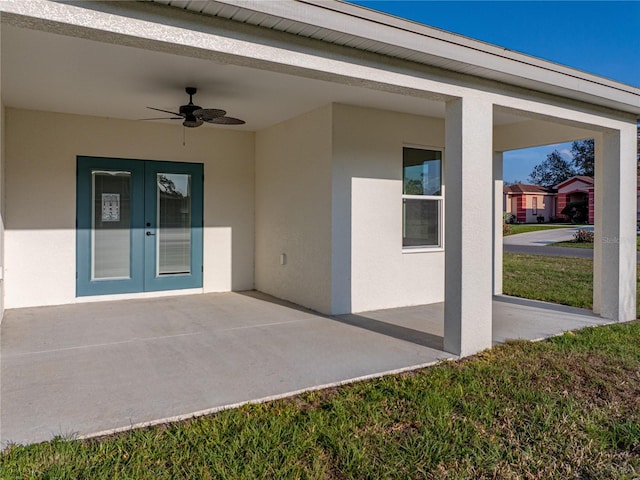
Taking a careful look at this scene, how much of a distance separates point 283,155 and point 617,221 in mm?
4704

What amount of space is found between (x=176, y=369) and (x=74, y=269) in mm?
3726

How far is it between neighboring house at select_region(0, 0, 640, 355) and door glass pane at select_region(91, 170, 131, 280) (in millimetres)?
30

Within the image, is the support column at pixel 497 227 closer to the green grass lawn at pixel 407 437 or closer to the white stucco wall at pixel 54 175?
the green grass lawn at pixel 407 437

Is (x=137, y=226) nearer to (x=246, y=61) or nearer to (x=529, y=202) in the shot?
(x=246, y=61)

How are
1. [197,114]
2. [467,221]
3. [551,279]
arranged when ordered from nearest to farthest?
1. [467,221]
2. [197,114]
3. [551,279]

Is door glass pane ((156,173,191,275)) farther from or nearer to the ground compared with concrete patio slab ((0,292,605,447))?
farther from the ground

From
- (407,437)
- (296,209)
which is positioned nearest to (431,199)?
(296,209)

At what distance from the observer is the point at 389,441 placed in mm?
2744

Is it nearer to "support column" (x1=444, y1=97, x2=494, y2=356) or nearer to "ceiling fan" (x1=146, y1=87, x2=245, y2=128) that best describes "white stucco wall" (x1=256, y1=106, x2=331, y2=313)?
"ceiling fan" (x1=146, y1=87, x2=245, y2=128)

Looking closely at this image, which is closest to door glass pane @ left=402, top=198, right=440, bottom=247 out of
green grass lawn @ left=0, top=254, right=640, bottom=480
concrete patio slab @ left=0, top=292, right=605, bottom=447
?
concrete patio slab @ left=0, top=292, right=605, bottom=447

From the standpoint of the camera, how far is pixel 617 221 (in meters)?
5.86

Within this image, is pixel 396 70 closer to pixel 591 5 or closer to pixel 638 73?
pixel 591 5

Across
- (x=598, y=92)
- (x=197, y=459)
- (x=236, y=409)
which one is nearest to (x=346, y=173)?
(x=598, y=92)

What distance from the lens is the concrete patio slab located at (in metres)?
3.12
